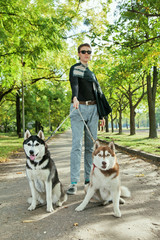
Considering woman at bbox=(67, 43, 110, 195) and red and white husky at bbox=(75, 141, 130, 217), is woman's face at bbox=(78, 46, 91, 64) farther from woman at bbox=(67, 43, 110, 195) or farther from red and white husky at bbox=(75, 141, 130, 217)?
red and white husky at bbox=(75, 141, 130, 217)

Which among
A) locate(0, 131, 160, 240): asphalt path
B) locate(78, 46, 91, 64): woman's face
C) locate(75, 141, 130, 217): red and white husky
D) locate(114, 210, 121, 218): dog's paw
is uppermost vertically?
locate(78, 46, 91, 64): woman's face

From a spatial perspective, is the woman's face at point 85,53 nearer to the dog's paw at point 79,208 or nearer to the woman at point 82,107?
the woman at point 82,107

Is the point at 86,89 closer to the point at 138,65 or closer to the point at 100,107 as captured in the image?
the point at 100,107

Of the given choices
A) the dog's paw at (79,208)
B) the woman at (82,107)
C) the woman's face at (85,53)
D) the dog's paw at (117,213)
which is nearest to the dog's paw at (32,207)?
the dog's paw at (79,208)

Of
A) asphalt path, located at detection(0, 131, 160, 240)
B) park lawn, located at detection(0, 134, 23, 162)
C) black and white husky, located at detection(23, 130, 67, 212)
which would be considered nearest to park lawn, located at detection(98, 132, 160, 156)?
asphalt path, located at detection(0, 131, 160, 240)

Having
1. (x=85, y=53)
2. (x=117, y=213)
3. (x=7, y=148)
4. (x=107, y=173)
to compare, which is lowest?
(x=7, y=148)

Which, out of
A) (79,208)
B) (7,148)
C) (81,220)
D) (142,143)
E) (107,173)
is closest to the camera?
(81,220)

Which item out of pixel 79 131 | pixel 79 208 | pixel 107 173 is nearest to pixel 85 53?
pixel 79 131

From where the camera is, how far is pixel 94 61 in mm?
19094

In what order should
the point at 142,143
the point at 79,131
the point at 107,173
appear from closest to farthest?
the point at 107,173, the point at 79,131, the point at 142,143

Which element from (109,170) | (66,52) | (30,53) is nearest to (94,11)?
(66,52)

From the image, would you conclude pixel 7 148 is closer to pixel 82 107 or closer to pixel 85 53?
pixel 82 107

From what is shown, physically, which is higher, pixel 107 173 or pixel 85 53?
pixel 85 53

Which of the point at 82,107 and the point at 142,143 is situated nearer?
the point at 82,107
